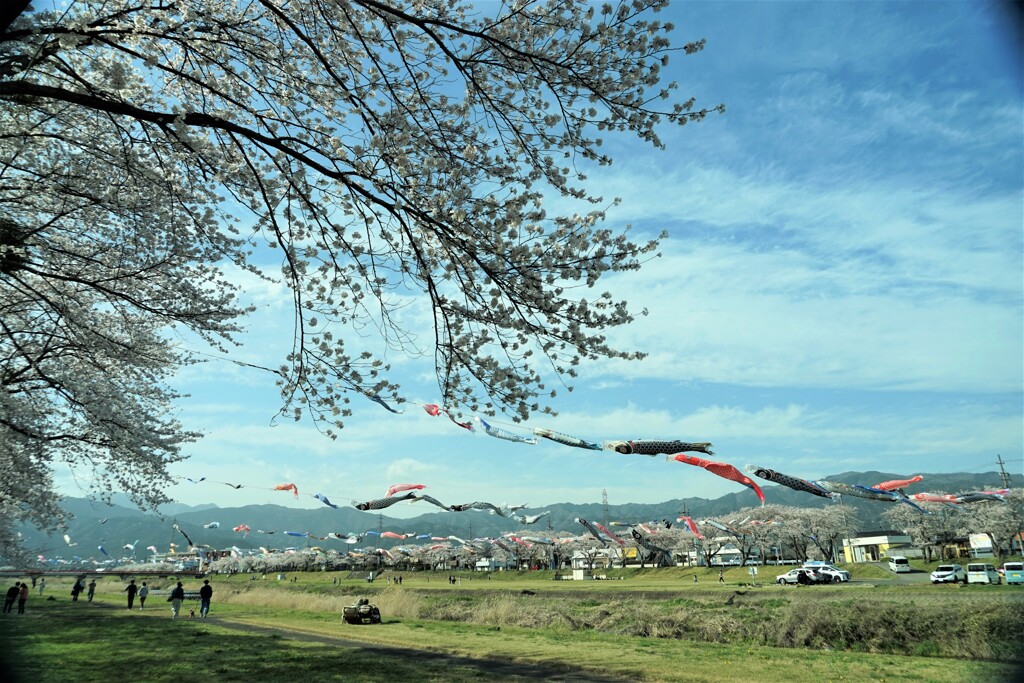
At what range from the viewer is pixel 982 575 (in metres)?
35.2

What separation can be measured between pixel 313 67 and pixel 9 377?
11.4m

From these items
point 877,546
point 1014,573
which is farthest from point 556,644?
point 877,546

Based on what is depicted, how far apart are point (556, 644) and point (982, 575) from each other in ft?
108

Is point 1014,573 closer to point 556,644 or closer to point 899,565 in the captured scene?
point 899,565

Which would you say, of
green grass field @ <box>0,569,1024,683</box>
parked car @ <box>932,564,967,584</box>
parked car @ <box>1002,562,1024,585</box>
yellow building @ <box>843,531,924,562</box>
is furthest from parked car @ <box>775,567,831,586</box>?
yellow building @ <box>843,531,924,562</box>

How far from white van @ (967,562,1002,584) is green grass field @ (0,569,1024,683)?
12.6 meters

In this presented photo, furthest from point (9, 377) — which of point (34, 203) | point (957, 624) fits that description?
point (957, 624)

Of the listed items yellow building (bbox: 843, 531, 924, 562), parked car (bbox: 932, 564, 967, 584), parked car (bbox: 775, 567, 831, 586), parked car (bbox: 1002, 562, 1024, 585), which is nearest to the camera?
parked car (bbox: 1002, 562, 1024, 585)

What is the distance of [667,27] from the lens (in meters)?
6.76

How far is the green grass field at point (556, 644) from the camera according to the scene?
12.0 metres

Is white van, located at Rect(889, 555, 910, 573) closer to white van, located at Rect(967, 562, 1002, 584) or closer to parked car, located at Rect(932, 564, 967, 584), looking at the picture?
parked car, located at Rect(932, 564, 967, 584)

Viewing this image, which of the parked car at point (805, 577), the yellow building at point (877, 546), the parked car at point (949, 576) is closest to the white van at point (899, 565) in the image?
the parked car at point (805, 577)

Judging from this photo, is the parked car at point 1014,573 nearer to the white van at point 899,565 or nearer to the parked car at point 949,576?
the parked car at point 949,576

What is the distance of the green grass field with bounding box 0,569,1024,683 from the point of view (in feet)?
39.3
